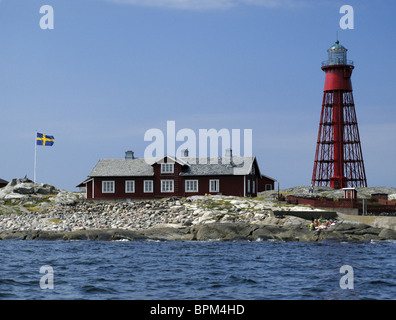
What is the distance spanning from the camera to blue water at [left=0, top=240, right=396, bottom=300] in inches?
781

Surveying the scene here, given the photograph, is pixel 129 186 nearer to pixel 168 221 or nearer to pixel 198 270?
pixel 168 221

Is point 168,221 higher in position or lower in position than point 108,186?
lower

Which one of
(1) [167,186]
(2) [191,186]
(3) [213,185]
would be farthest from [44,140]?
(3) [213,185]

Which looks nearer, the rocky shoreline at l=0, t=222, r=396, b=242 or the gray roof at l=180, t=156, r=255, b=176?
the rocky shoreline at l=0, t=222, r=396, b=242

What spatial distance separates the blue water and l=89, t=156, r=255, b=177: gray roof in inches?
839

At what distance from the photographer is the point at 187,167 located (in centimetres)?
5997

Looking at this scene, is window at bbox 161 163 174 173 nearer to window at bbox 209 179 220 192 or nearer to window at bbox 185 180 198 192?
window at bbox 185 180 198 192

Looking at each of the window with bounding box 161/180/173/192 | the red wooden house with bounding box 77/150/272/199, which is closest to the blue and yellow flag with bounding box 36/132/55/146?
the red wooden house with bounding box 77/150/272/199

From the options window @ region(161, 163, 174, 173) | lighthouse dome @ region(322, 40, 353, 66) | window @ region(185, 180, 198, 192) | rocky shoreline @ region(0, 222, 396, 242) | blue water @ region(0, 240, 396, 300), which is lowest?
blue water @ region(0, 240, 396, 300)

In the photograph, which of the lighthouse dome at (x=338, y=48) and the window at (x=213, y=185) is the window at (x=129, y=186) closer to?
the window at (x=213, y=185)

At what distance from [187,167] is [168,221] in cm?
1456

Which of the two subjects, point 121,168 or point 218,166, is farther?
point 121,168

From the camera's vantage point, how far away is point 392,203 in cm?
5088
